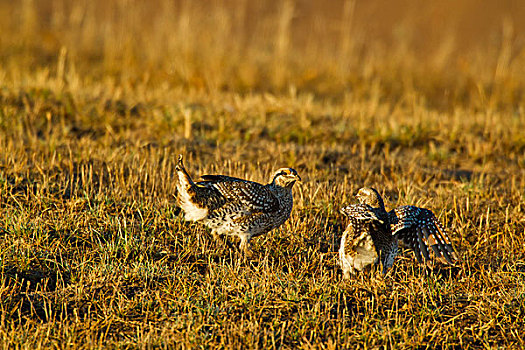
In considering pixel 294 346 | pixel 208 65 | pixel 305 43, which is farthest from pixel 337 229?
pixel 305 43

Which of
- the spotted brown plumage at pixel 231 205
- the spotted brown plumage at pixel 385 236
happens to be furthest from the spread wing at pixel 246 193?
the spotted brown plumage at pixel 385 236

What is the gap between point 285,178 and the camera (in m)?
5.41

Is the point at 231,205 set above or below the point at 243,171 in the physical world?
above

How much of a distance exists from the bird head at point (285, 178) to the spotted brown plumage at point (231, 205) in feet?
0.60

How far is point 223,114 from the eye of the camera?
916 cm

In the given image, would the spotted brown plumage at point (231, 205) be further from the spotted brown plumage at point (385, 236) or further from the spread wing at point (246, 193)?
the spotted brown plumage at point (385, 236)

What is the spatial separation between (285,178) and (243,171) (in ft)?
5.40

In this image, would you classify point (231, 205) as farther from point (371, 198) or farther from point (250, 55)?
point (250, 55)

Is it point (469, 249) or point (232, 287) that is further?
point (469, 249)

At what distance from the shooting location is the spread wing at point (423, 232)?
15.6 feet

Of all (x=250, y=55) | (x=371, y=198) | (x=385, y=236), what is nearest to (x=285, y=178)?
(x=371, y=198)

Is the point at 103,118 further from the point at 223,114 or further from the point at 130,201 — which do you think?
the point at 130,201

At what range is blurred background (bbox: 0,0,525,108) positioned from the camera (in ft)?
38.9

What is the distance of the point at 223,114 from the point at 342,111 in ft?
6.70
